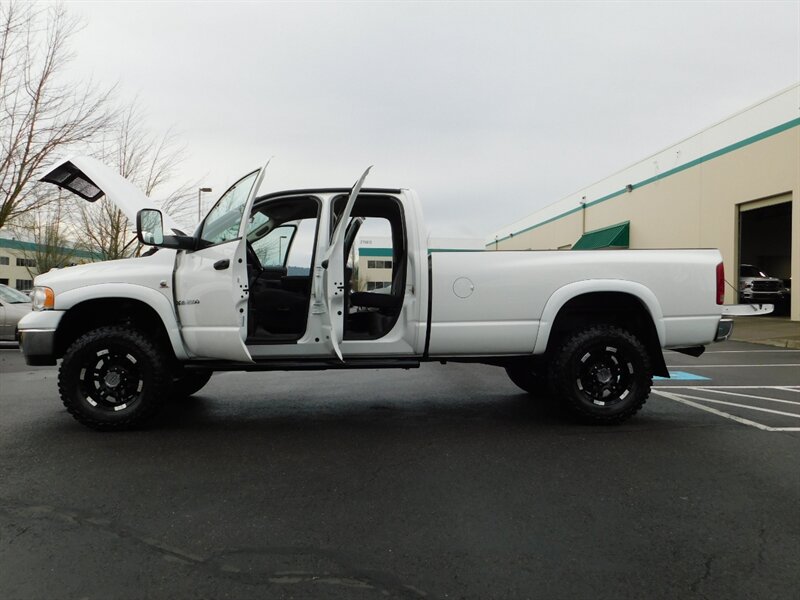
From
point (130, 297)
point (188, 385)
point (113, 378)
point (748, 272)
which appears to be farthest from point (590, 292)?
point (748, 272)

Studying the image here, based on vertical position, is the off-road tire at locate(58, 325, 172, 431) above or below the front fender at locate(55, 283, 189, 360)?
below

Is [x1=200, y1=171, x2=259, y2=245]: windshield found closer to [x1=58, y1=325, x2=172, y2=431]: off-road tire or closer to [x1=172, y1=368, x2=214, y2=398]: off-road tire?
[x1=58, y1=325, x2=172, y2=431]: off-road tire

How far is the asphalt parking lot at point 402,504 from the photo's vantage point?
2379 mm

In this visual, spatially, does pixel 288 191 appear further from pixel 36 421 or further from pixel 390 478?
pixel 36 421

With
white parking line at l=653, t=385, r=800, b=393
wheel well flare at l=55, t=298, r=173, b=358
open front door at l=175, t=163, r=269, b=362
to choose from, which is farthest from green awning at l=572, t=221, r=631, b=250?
wheel well flare at l=55, t=298, r=173, b=358

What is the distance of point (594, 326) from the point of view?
5.00 meters

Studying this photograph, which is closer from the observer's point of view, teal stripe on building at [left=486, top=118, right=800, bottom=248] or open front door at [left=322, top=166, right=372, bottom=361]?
open front door at [left=322, top=166, right=372, bottom=361]

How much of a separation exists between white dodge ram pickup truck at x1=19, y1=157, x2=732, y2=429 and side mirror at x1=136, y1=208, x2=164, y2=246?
0.01 m

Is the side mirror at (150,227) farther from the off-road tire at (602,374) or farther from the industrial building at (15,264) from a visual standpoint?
the industrial building at (15,264)

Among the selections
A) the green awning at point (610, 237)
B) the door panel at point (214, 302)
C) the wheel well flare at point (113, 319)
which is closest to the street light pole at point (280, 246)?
the door panel at point (214, 302)

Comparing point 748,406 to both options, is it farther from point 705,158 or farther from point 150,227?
point 705,158

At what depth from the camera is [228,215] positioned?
4.79 m

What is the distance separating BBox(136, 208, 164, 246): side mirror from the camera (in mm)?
4418

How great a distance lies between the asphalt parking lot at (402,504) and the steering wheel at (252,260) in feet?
4.83
